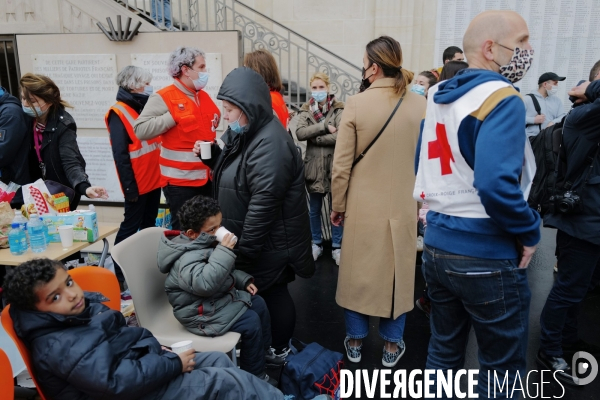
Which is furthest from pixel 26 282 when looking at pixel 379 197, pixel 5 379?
pixel 379 197

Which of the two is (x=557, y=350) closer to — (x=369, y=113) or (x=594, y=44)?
(x=369, y=113)

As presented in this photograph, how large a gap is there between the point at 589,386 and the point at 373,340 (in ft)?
4.03

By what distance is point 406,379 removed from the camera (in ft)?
8.39

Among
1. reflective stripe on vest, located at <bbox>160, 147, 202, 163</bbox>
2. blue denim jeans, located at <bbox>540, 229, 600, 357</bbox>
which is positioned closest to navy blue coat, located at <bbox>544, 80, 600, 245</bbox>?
blue denim jeans, located at <bbox>540, 229, 600, 357</bbox>

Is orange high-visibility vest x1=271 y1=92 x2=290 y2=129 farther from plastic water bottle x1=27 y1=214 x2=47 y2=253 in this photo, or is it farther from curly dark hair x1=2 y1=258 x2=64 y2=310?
curly dark hair x1=2 y1=258 x2=64 y2=310

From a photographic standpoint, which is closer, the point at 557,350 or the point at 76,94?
the point at 557,350

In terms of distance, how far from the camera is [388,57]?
232 centimetres

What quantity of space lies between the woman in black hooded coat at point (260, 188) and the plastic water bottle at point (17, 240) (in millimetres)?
1049

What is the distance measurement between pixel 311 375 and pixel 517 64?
161cm

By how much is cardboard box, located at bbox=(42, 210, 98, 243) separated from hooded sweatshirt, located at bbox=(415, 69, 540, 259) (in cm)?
205

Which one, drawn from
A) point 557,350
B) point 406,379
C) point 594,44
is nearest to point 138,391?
point 406,379

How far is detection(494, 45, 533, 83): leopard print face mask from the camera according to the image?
5.15 ft

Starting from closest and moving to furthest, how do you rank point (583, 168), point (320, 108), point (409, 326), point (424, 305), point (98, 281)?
point (98, 281) → point (583, 168) → point (409, 326) → point (424, 305) → point (320, 108)

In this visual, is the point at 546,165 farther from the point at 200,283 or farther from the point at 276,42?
the point at 276,42
